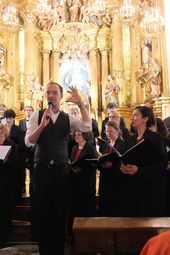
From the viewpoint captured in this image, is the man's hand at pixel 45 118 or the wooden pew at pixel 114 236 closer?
the wooden pew at pixel 114 236

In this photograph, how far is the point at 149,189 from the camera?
3594 mm

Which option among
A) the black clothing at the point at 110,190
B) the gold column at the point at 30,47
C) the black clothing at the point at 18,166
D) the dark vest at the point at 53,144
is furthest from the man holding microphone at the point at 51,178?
the gold column at the point at 30,47

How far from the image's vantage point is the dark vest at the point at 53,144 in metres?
3.36

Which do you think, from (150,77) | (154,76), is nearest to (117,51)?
(150,77)

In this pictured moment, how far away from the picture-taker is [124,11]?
10.8 m

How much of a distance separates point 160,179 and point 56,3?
39.4 ft

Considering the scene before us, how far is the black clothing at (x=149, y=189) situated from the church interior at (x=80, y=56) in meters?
8.86

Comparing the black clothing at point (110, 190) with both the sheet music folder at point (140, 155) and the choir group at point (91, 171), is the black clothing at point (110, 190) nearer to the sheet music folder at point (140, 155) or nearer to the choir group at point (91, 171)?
the choir group at point (91, 171)

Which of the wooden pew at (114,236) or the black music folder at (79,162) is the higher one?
the black music folder at (79,162)

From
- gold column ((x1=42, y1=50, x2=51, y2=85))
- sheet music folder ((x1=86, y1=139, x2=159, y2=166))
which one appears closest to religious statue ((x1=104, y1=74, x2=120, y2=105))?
gold column ((x1=42, y1=50, x2=51, y2=85))

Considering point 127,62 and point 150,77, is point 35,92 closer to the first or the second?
point 127,62

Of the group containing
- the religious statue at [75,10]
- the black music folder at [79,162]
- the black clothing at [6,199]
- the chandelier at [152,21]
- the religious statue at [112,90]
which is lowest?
the black clothing at [6,199]

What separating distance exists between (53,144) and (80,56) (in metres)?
11.5

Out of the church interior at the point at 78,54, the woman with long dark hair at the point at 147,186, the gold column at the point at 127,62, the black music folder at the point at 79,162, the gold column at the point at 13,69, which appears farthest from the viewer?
the gold column at the point at 13,69
